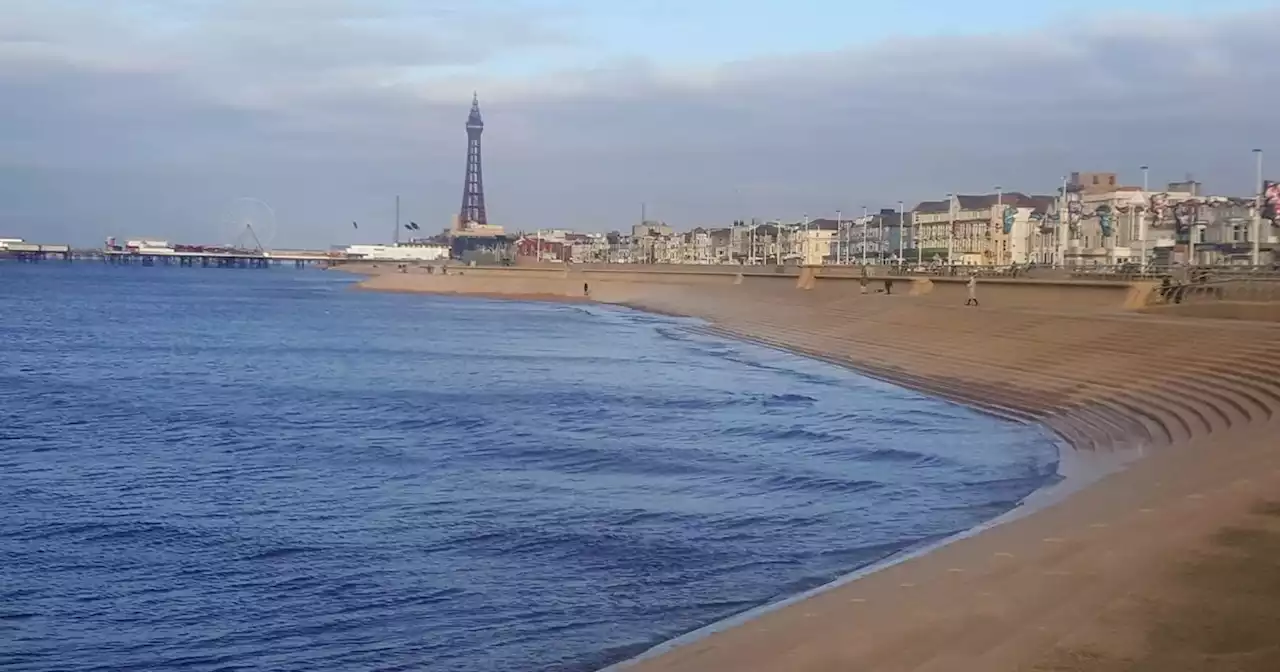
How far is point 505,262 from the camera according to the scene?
167 m

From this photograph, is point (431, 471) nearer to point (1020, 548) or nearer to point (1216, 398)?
point (1020, 548)

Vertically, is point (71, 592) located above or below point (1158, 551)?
below

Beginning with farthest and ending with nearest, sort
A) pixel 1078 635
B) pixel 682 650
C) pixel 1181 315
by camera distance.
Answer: pixel 1181 315 < pixel 682 650 < pixel 1078 635

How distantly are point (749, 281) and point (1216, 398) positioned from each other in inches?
2813

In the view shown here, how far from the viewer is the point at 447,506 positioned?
48.4 ft

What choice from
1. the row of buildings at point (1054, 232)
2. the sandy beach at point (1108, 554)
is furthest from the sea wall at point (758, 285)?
the sandy beach at point (1108, 554)

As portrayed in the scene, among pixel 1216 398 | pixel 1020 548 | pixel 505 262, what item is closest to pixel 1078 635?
pixel 1020 548

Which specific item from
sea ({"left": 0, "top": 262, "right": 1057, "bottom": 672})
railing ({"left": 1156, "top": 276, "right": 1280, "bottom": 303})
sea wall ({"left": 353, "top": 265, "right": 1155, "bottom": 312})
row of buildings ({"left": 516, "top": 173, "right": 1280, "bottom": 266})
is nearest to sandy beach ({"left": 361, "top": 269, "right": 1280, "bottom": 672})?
sea ({"left": 0, "top": 262, "right": 1057, "bottom": 672})

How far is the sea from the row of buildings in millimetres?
35134

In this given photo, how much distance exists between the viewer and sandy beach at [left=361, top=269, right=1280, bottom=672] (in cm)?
689

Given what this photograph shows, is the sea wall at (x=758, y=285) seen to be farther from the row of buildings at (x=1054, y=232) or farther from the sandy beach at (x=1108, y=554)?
the sandy beach at (x=1108, y=554)

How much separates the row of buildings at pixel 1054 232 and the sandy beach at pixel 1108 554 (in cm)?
2984

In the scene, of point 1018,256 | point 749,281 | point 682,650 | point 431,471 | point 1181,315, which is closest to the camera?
point 682,650

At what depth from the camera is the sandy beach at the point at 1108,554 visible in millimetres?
6891
